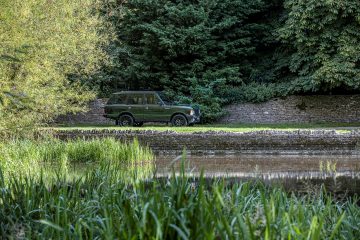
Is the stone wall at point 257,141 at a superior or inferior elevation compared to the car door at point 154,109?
inferior

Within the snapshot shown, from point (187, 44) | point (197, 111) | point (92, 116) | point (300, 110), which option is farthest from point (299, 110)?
point (92, 116)

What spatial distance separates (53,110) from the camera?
18.2 m

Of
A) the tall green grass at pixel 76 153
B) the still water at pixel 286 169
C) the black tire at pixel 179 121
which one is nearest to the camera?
the still water at pixel 286 169

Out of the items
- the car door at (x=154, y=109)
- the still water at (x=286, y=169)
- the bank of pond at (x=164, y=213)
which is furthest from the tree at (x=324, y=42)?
the bank of pond at (x=164, y=213)

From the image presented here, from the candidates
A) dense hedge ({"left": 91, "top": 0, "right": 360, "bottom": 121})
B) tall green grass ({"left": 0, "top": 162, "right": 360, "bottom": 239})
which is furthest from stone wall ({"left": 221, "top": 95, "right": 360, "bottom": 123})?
tall green grass ({"left": 0, "top": 162, "right": 360, "bottom": 239})

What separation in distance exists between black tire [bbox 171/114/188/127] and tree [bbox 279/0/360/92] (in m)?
6.72

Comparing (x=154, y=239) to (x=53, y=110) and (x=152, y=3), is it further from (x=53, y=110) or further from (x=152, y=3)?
(x=152, y=3)

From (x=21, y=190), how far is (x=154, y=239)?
225cm

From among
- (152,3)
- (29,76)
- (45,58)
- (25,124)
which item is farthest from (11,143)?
(152,3)

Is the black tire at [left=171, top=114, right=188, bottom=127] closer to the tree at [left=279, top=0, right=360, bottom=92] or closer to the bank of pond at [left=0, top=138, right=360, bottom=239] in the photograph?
the tree at [left=279, top=0, right=360, bottom=92]

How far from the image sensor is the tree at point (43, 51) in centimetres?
1416

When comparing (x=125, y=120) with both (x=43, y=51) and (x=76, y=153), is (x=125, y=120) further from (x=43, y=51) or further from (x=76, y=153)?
(x=76, y=153)

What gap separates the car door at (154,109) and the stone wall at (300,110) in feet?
15.0

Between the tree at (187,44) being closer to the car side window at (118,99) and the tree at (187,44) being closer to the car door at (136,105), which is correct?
the car door at (136,105)
